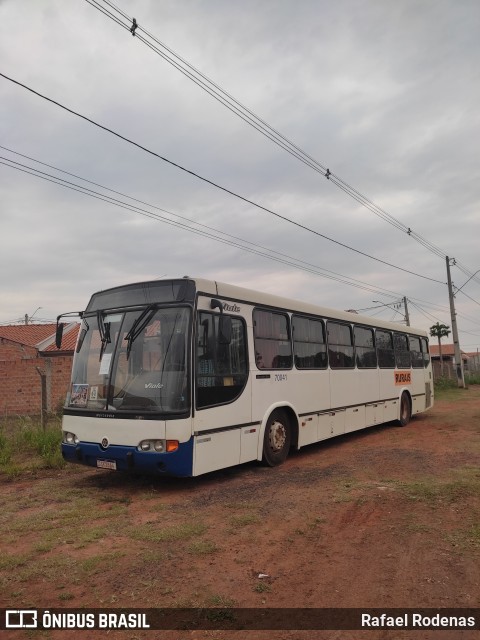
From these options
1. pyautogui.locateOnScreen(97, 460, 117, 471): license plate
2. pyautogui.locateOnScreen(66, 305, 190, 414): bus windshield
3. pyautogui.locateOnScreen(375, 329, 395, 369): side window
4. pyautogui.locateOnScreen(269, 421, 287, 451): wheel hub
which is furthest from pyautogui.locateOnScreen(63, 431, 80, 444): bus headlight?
pyautogui.locateOnScreen(375, 329, 395, 369): side window

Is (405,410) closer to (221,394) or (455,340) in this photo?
(221,394)

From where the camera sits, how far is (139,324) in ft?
22.5

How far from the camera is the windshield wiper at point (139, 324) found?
682 cm

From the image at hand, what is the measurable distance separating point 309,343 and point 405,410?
6534mm

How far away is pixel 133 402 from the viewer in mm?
6535

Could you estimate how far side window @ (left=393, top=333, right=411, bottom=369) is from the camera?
1409 cm

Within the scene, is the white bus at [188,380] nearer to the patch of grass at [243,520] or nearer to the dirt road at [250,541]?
the dirt road at [250,541]

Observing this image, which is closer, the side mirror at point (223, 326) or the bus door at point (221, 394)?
the bus door at point (221, 394)

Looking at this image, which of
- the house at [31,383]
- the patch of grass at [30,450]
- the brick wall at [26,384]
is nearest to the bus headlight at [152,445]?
the patch of grass at [30,450]

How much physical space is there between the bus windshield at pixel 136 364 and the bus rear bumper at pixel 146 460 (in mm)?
499

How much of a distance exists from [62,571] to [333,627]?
2.23m

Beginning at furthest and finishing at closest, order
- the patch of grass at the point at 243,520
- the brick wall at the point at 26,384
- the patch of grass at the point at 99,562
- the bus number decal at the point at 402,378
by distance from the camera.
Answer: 1. the brick wall at the point at 26,384
2. the bus number decal at the point at 402,378
3. the patch of grass at the point at 243,520
4. the patch of grass at the point at 99,562

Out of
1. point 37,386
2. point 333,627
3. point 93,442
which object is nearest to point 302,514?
point 333,627

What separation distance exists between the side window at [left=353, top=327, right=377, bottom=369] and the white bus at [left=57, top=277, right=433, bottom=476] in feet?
8.24
